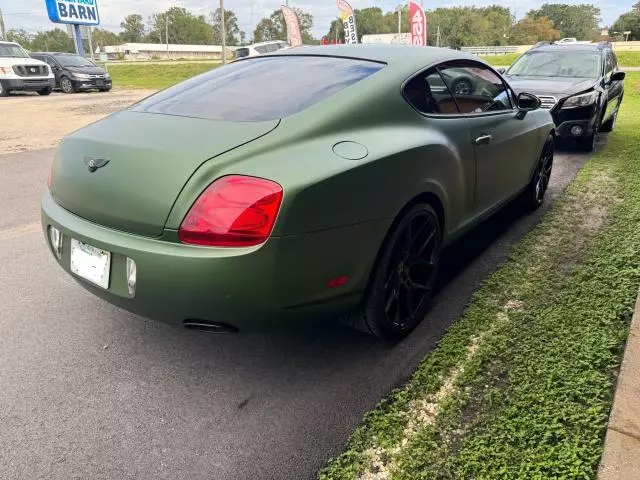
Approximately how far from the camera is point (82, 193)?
237cm

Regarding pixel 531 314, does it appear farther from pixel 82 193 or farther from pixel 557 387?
pixel 82 193

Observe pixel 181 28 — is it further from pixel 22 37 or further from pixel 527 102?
pixel 527 102

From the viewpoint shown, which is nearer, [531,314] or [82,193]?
[82,193]

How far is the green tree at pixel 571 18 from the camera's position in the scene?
427 ft

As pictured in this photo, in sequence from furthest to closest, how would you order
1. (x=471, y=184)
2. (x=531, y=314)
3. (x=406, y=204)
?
(x=471, y=184)
(x=531, y=314)
(x=406, y=204)

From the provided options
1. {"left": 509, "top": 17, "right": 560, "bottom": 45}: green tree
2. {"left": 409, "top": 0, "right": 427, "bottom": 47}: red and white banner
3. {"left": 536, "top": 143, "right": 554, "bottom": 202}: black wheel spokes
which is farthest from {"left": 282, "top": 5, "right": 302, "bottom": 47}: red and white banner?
{"left": 509, "top": 17, "right": 560, "bottom": 45}: green tree

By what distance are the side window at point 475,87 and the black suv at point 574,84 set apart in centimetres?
375

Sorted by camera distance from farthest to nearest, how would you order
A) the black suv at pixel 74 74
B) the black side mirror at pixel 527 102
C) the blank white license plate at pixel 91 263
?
the black suv at pixel 74 74, the black side mirror at pixel 527 102, the blank white license plate at pixel 91 263

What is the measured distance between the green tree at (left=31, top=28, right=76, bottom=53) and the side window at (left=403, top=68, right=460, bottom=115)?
13073cm

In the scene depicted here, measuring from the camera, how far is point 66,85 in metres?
20.6

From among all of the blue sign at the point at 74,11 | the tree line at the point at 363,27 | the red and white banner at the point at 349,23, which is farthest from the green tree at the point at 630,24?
the blue sign at the point at 74,11

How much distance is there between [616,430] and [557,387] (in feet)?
1.09

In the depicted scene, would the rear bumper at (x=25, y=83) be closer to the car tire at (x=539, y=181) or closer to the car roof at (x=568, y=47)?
the car roof at (x=568, y=47)

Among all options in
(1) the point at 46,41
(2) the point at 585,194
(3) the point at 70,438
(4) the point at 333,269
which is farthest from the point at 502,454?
(1) the point at 46,41
